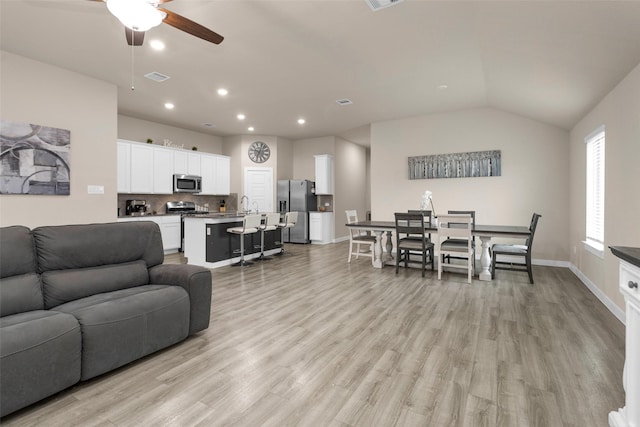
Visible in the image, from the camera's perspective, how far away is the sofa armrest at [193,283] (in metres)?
2.54

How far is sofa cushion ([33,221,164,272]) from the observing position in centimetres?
220

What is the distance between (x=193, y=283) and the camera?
2.54 metres

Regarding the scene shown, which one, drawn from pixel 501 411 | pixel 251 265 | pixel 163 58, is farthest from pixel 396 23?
pixel 251 265

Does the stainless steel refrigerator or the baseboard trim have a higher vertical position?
the stainless steel refrigerator

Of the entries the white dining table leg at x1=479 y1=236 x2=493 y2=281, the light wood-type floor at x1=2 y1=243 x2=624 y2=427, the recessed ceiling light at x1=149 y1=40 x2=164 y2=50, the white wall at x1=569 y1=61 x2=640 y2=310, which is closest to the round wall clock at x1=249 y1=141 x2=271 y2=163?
the recessed ceiling light at x1=149 y1=40 x2=164 y2=50

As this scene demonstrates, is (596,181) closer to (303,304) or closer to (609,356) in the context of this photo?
(609,356)

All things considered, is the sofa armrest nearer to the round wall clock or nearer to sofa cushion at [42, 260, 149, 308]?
sofa cushion at [42, 260, 149, 308]

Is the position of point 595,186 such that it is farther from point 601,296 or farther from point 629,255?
point 629,255

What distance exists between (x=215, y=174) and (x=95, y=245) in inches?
235

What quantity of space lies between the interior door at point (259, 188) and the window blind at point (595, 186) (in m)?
6.70

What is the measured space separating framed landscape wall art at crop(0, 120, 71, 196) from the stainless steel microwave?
276cm

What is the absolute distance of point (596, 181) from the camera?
411 centimetres

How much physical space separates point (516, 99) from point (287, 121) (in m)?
4.52

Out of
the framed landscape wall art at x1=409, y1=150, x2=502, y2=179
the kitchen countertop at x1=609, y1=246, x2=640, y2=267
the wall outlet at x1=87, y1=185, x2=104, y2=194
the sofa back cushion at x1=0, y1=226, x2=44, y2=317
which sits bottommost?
the sofa back cushion at x1=0, y1=226, x2=44, y2=317
